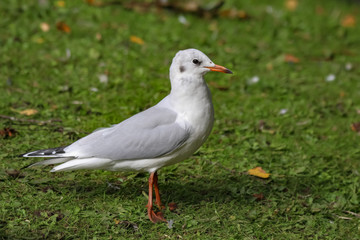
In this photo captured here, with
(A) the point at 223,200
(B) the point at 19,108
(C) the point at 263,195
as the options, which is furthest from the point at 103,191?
(B) the point at 19,108

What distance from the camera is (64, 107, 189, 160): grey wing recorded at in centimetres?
326

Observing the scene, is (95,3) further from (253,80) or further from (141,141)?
(141,141)

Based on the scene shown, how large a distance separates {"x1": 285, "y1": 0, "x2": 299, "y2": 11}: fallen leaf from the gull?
5.29m

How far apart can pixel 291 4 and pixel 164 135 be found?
18.8 ft

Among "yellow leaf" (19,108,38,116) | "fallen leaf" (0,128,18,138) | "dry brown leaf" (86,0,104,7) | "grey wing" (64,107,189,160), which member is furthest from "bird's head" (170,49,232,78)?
"dry brown leaf" (86,0,104,7)

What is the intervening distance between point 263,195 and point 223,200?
345 millimetres

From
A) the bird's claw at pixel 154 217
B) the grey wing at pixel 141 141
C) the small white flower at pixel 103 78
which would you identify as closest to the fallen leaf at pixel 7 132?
the grey wing at pixel 141 141

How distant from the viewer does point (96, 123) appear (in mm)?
4523

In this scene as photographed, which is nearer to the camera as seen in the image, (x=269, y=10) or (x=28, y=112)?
(x=28, y=112)

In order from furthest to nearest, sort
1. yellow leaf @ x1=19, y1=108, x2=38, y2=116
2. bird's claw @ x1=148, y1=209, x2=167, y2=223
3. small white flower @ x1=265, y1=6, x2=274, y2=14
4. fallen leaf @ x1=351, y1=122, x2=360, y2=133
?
1. small white flower @ x1=265, y1=6, x2=274, y2=14
2. fallen leaf @ x1=351, y1=122, x2=360, y2=133
3. yellow leaf @ x1=19, y1=108, x2=38, y2=116
4. bird's claw @ x1=148, y1=209, x2=167, y2=223

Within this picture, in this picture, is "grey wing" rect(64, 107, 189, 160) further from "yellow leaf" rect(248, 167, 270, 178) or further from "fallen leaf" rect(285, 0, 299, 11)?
"fallen leaf" rect(285, 0, 299, 11)

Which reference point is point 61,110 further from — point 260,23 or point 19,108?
point 260,23

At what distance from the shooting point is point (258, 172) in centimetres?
417

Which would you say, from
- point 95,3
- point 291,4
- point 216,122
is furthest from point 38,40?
point 291,4
